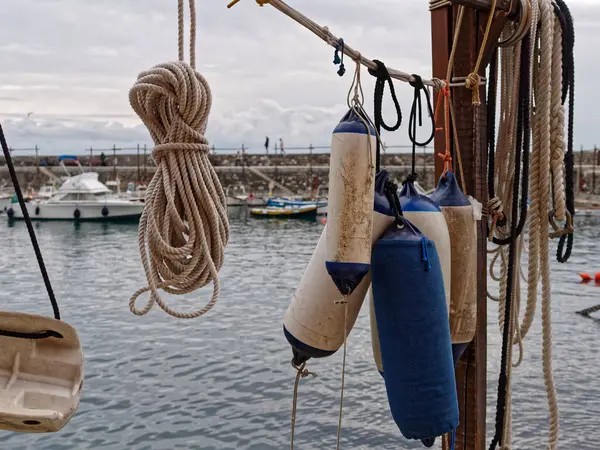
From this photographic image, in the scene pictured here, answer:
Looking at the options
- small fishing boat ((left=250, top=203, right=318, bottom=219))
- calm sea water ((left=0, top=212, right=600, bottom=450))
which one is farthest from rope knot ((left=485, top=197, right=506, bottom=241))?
small fishing boat ((left=250, top=203, right=318, bottom=219))

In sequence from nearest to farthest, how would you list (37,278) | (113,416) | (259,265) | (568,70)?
(568,70), (113,416), (37,278), (259,265)

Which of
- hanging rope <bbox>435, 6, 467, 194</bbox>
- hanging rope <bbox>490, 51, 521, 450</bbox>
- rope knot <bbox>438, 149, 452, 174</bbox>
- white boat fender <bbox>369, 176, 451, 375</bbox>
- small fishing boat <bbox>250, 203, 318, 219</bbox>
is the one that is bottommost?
small fishing boat <bbox>250, 203, 318, 219</bbox>

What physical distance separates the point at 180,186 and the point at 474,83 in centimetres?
160

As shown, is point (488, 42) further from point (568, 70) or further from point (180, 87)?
point (180, 87)

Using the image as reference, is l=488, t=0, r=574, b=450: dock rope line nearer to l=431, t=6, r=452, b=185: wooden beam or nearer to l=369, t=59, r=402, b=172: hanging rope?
l=431, t=6, r=452, b=185: wooden beam

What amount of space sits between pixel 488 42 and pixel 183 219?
1.78 meters

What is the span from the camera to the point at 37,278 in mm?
20938

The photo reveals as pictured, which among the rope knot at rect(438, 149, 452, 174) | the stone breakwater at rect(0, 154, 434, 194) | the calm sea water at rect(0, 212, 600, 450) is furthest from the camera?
the stone breakwater at rect(0, 154, 434, 194)

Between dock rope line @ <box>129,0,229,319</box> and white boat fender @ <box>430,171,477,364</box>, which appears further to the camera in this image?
white boat fender @ <box>430,171,477,364</box>

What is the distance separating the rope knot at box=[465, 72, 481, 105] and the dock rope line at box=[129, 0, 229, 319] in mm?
1347

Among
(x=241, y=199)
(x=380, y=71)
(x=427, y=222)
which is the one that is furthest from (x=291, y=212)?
(x=427, y=222)

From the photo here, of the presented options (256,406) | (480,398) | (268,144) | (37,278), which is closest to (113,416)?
(256,406)

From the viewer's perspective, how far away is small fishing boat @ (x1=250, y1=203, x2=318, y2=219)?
40.8 m

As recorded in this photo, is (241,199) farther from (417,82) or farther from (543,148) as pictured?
(417,82)
